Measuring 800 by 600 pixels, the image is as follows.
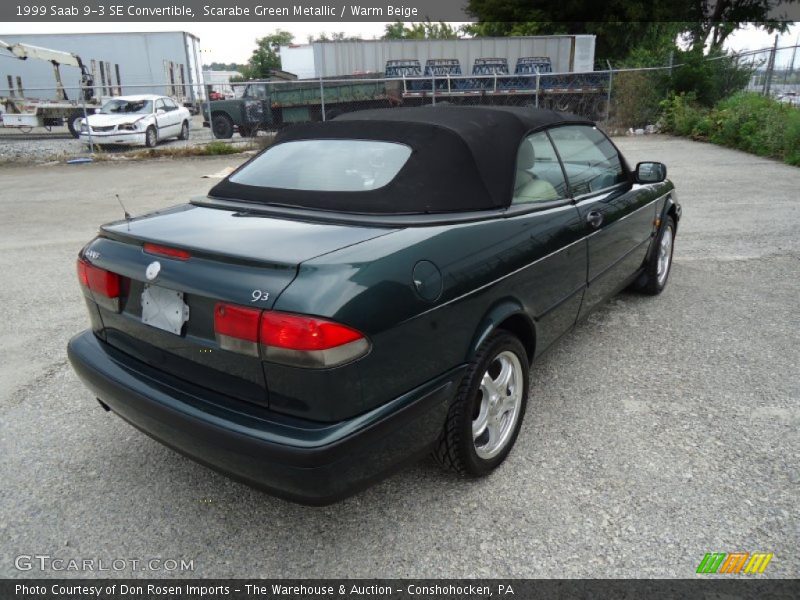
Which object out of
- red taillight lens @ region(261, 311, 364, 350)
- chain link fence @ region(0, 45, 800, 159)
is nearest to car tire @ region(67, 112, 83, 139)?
chain link fence @ region(0, 45, 800, 159)

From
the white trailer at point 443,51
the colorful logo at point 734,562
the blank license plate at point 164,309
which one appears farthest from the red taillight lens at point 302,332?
the white trailer at point 443,51

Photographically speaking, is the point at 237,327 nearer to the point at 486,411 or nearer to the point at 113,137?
the point at 486,411

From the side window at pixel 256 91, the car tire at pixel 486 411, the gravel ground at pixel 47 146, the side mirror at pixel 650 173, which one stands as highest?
the side window at pixel 256 91

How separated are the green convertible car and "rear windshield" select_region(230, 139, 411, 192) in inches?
0.4

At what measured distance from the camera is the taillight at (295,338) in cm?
182

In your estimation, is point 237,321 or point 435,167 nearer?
point 237,321

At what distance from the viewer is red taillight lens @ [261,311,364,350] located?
71.6 inches

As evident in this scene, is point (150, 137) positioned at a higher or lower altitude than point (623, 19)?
lower

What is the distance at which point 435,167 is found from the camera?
2.60m

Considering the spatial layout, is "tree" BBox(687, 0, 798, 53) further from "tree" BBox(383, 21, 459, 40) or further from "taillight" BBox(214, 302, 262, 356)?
"taillight" BBox(214, 302, 262, 356)

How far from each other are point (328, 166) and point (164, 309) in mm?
1088

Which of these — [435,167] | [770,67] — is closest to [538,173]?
[435,167]

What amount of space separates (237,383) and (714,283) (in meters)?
4.49

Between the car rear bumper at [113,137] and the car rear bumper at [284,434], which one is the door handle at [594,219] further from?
the car rear bumper at [113,137]
